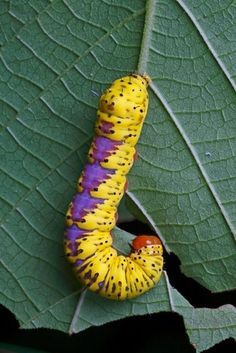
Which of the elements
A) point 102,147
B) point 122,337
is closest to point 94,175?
point 102,147

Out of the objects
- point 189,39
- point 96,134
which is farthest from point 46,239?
point 189,39

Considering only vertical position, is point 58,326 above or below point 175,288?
below

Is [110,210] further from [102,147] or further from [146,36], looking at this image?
[146,36]

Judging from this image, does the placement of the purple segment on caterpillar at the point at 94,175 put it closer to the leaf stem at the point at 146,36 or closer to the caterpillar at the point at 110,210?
the caterpillar at the point at 110,210

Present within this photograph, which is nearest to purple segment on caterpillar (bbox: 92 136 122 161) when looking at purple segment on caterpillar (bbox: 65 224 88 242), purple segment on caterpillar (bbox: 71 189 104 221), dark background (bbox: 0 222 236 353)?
purple segment on caterpillar (bbox: 71 189 104 221)

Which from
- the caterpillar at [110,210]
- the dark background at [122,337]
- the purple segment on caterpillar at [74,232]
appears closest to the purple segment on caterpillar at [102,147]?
the caterpillar at [110,210]

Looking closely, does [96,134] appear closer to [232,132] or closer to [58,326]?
[232,132]
